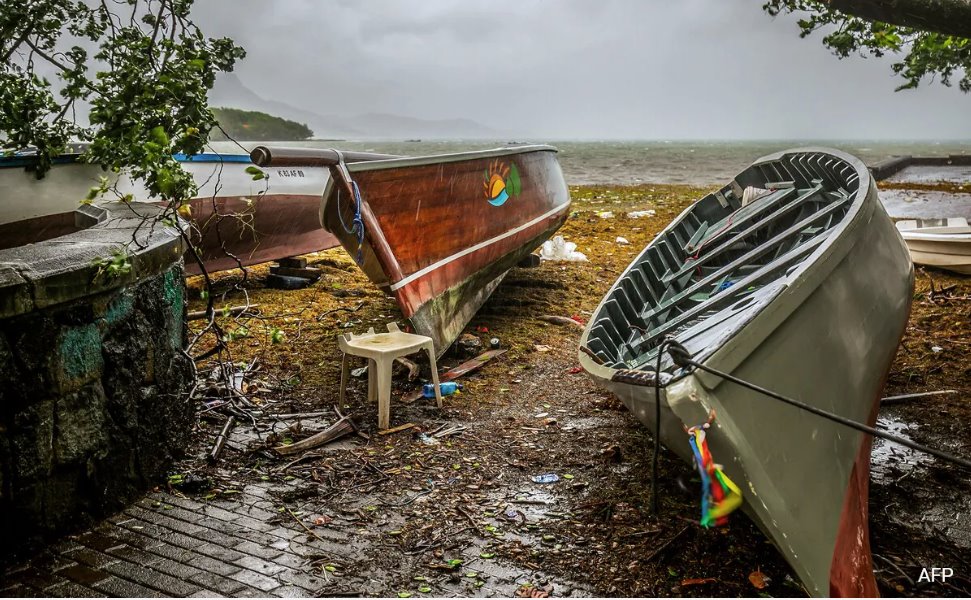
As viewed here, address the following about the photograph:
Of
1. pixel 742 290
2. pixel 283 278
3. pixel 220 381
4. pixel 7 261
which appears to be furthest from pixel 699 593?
pixel 283 278

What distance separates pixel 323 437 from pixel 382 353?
0.71 m

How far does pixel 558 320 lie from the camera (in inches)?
311

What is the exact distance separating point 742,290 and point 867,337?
129 centimetres

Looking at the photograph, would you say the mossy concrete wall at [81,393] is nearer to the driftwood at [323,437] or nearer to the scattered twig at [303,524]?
the driftwood at [323,437]

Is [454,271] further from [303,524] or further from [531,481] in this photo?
[303,524]

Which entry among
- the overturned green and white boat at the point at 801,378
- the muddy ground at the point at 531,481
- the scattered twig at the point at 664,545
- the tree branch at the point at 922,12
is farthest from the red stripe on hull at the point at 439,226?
the tree branch at the point at 922,12

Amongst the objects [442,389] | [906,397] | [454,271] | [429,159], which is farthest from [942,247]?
[442,389]

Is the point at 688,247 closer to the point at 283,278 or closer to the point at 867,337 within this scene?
the point at 867,337

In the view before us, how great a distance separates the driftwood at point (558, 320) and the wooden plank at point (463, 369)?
1170 millimetres

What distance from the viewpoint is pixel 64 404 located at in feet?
11.0

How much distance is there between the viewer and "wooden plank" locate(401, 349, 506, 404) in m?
5.73

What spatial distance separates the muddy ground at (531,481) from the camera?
3275 millimetres

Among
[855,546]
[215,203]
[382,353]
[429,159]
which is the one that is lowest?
[855,546]

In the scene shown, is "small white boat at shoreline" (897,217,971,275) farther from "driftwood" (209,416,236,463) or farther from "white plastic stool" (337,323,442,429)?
"driftwood" (209,416,236,463)
